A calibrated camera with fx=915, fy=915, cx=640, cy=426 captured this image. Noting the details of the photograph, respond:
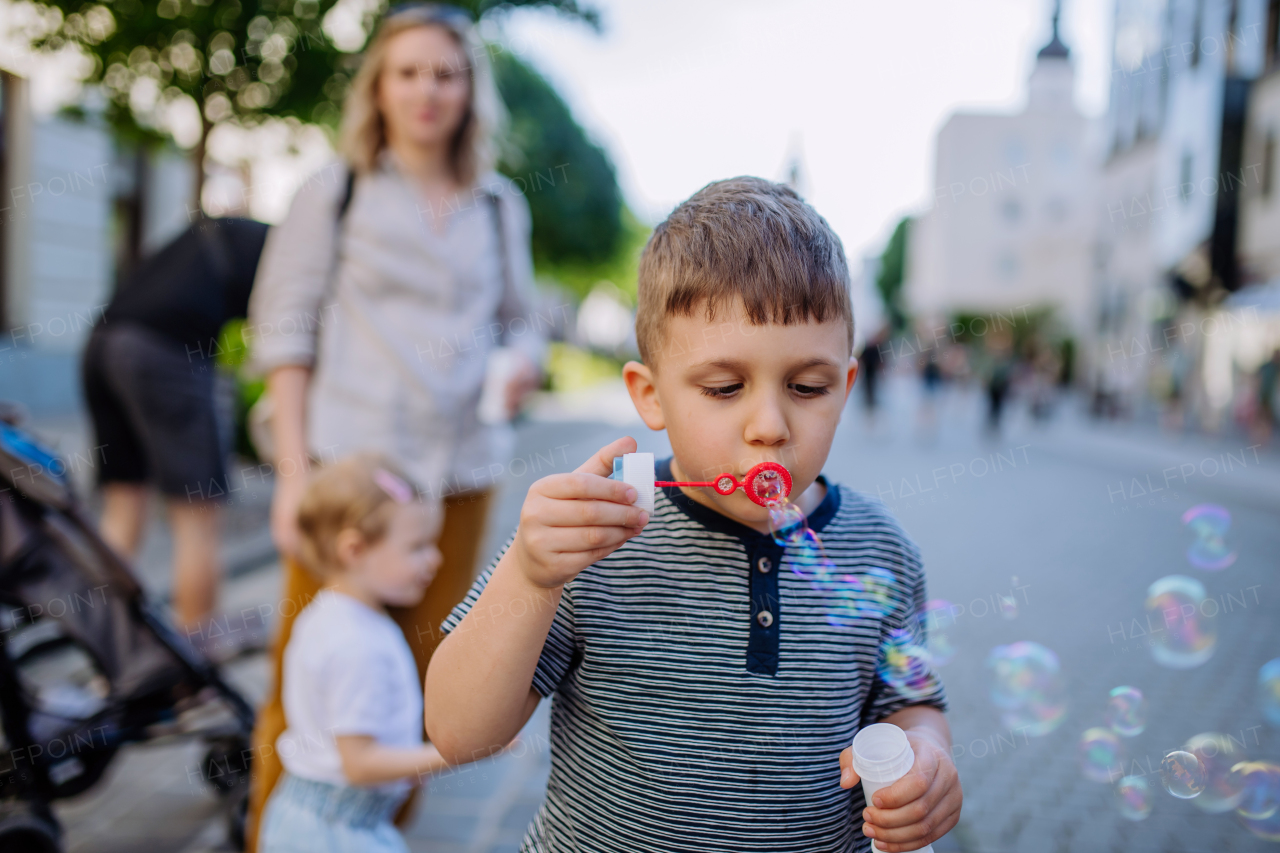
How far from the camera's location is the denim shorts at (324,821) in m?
1.96

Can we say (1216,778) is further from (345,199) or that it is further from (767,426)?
(345,199)

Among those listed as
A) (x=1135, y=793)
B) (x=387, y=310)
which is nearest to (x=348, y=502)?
(x=387, y=310)

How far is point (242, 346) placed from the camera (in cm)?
881

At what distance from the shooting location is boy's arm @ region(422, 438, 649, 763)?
104 centimetres

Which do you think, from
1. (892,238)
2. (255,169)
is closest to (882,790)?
(255,169)

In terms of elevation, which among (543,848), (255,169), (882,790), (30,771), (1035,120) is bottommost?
(30,771)

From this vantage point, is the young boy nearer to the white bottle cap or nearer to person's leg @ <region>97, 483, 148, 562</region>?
the white bottle cap

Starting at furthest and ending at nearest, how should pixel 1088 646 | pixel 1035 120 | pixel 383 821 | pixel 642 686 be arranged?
pixel 1035 120
pixel 1088 646
pixel 383 821
pixel 642 686

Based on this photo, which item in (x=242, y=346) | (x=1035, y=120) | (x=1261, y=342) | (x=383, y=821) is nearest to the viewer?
(x=383, y=821)

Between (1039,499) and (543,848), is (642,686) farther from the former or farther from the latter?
(1039,499)

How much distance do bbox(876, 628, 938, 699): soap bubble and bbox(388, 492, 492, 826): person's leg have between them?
129cm

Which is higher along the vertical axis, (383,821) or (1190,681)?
(383,821)

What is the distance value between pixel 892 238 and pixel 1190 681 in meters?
88.0

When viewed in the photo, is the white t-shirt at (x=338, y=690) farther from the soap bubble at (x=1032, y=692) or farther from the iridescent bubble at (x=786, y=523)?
the soap bubble at (x=1032, y=692)
